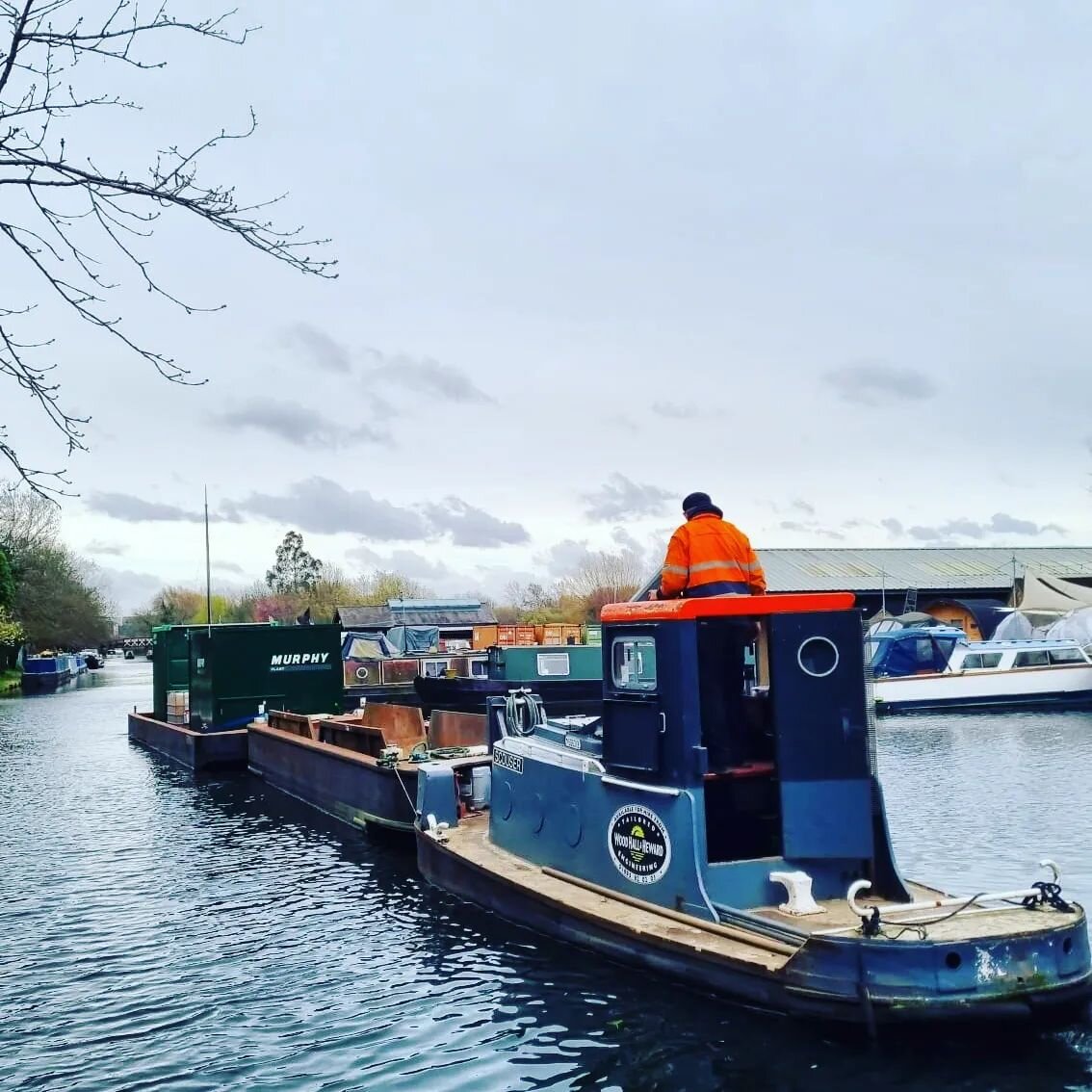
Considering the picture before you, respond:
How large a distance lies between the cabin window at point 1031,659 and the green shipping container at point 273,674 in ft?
80.5

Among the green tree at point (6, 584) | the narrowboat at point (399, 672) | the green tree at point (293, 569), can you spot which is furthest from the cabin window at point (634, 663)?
the green tree at point (293, 569)

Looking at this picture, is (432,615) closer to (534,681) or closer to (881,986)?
(534,681)

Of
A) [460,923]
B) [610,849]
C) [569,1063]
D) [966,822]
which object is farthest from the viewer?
[966,822]

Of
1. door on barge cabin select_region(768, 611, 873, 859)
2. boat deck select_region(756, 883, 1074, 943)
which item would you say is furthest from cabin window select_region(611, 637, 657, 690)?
boat deck select_region(756, 883, 1074, 943)

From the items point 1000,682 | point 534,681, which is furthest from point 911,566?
point 534,681

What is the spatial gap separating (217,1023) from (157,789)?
1474 cm

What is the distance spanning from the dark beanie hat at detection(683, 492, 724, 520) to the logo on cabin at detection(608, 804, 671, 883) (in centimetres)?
247

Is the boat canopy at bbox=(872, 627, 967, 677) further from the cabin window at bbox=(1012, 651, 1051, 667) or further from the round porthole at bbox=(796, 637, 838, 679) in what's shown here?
the round porthole at bbox=(796, 637, 838, 679)

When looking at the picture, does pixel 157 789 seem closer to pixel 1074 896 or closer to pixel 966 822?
pixel 966 822

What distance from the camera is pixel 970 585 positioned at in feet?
184

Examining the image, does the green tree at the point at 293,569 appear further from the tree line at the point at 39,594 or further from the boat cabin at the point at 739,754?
the boat cabin at the point at 739,754

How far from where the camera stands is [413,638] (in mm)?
52125

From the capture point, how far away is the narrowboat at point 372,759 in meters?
15.0

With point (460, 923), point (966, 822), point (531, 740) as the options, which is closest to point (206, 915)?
point (460, 923)
